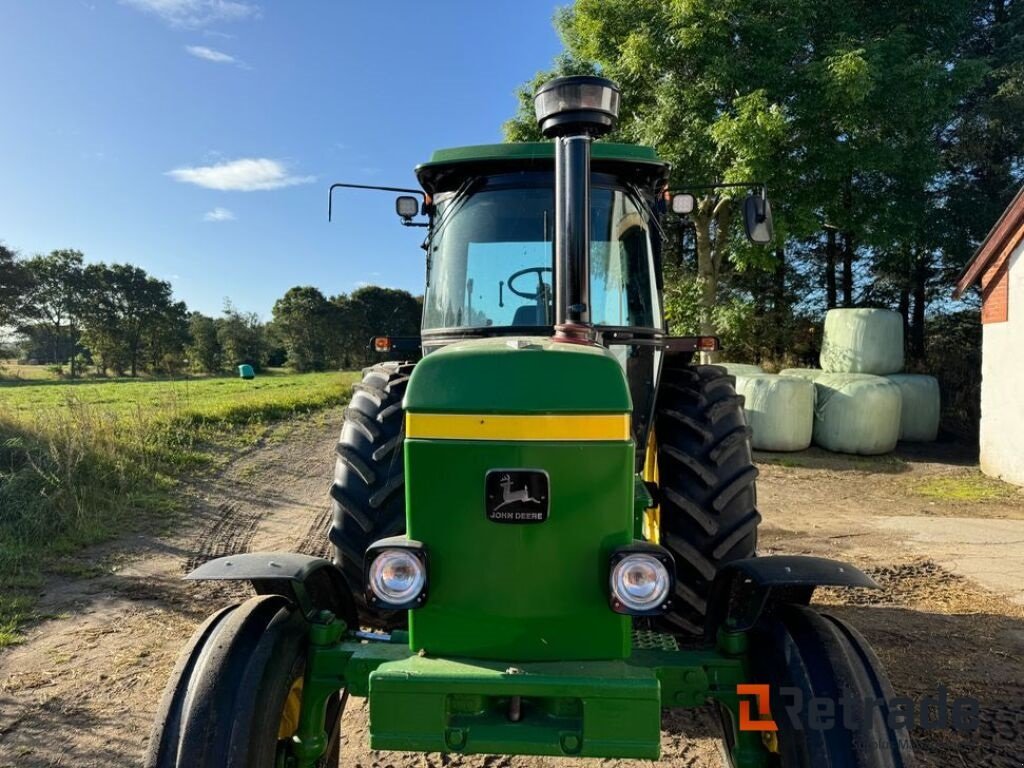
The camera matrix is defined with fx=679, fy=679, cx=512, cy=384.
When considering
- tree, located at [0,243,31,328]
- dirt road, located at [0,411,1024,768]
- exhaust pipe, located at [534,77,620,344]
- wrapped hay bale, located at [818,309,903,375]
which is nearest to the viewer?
exhaust pipe, located at [534,77,620,344]

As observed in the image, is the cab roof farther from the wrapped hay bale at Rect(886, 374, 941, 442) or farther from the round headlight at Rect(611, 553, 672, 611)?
the wrapped hay bale at Rect(886, 374, 941, 442)

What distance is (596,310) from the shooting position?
3.17 m

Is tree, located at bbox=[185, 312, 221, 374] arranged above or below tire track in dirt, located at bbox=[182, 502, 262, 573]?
above

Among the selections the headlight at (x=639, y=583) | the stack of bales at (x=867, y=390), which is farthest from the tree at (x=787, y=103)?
the headlight at (x=639, y=583)

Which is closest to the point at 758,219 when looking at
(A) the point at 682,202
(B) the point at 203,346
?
(A) the point at 682,202

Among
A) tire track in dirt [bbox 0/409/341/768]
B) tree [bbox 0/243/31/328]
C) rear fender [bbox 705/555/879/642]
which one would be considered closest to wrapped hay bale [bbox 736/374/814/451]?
tire track in dirt [bbox 0/409/341/768]

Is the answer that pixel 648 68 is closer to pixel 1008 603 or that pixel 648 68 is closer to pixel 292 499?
pixel 292 499

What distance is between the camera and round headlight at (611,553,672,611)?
6.28 feet

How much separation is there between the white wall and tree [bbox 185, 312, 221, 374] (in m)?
43.6

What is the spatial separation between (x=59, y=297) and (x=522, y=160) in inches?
1910

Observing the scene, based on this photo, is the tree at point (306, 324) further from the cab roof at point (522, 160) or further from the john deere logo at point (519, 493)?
the john deere logo at point (519, 493)

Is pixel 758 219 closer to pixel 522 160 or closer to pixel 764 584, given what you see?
pixel 522 160

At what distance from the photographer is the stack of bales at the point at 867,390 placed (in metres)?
9.98

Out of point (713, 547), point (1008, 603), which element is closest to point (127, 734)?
point (713, 547)
